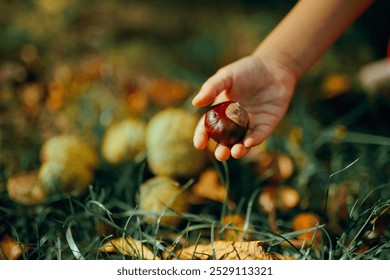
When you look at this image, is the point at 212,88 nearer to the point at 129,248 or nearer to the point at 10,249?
the point at 129,248

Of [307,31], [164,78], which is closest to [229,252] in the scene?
[307,31]

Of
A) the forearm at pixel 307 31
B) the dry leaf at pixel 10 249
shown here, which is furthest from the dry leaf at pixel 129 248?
the forearm at pixel 307 31

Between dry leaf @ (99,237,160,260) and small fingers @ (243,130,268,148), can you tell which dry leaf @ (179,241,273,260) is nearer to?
dry leaf @ (99,237,160,260)

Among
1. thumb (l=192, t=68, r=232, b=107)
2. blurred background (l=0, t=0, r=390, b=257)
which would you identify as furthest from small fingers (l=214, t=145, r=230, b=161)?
blurred background (l=0, t=0, r=390, b=257)

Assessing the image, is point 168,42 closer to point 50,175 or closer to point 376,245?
point 50,175

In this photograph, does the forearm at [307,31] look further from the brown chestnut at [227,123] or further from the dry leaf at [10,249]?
the dry leaf at [10,249]
